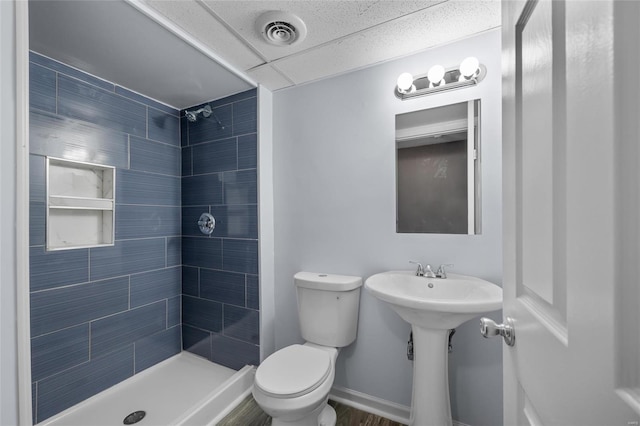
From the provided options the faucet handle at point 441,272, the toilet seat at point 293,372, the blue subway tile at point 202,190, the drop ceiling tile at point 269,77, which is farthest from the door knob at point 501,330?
the blue subway tile at point 202,190

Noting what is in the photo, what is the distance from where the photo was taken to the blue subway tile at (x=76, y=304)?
1.45 m

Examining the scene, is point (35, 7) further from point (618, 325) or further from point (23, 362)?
point (618, 325)

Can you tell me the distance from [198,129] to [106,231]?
0.98 m

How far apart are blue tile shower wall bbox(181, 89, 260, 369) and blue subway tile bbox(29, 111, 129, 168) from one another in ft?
1.56

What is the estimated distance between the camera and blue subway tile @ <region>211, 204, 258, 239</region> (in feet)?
6.07

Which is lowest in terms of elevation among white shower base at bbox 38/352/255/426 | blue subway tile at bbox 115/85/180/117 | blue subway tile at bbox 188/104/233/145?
white shower base at bbox 38/352/255/426

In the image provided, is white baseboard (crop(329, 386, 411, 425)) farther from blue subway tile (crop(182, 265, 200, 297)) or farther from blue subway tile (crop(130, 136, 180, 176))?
blue subway tile (crop(130, 136, 180, 176))

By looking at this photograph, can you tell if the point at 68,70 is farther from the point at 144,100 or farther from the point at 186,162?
the point at 186,162

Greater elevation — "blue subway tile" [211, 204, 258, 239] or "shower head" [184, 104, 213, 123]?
"shower head" [184, 104, 213, 123]

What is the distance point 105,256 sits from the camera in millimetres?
1729

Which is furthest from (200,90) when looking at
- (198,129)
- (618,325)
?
(618,325)

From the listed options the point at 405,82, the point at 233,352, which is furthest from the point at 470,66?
the point at 233,352

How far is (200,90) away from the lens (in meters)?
1.89

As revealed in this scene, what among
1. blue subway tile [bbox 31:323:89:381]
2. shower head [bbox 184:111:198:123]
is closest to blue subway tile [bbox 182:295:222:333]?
blue subway tile [bbox 31:323:89:381]
